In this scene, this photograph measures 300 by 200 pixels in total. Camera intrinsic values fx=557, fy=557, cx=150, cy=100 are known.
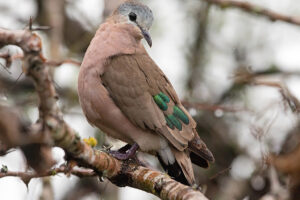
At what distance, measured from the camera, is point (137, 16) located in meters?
4.83

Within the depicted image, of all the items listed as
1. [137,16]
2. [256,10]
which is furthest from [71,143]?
[256,10]

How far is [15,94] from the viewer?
6.20 metres

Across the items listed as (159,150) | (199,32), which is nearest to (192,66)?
(199,32)

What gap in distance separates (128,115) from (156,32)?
3.13 m

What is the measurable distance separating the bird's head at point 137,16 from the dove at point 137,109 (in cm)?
39

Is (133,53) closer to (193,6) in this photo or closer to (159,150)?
(159,150)

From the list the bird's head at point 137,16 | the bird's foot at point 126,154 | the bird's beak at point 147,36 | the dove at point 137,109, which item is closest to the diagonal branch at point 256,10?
the bird's head at point 137,16

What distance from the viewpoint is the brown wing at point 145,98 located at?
4.14 metres

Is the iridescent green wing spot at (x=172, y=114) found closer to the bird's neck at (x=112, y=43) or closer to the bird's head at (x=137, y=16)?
the bird's neck at (x=112, y=43)

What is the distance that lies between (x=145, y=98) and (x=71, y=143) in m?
1.57

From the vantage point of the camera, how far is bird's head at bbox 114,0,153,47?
4812 mm

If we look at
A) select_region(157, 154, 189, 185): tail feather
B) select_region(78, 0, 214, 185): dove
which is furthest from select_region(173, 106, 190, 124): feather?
select_region(157, 154, 189, 185): tail feather

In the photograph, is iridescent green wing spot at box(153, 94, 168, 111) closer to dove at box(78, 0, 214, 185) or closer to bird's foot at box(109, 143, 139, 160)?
dove at box(78, 0, 214, 185)

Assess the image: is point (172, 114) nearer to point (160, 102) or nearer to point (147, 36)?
point (160, 102)
